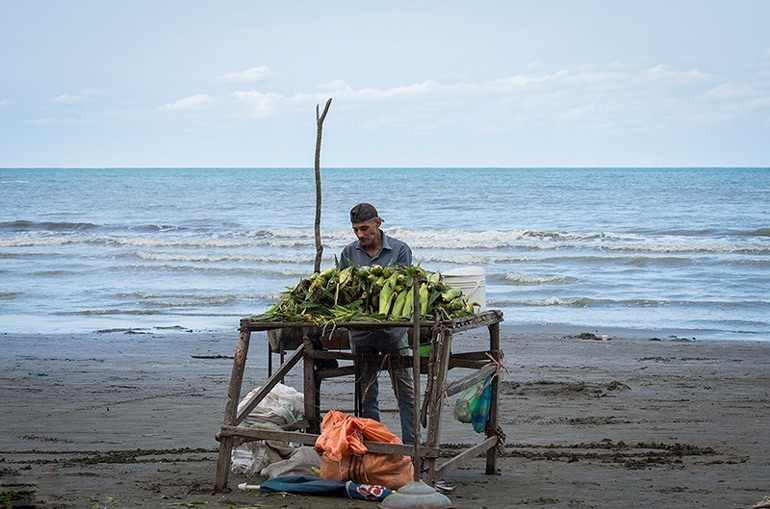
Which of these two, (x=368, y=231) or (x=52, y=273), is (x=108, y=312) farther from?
(x=368, y=231)

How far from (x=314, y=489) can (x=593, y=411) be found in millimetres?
3533

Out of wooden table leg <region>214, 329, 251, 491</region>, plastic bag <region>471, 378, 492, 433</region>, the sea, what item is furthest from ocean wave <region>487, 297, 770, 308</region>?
wooden table leg <region>214, 329, 251, 491</region>

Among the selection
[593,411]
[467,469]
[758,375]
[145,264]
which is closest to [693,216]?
[145,264]

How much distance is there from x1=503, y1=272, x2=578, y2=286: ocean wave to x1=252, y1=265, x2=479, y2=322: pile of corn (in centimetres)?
1362

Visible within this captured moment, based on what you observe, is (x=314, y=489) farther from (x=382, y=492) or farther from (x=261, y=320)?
(x=261, y=320)

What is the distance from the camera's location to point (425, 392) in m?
5.59

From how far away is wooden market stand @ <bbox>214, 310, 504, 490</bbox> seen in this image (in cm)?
520

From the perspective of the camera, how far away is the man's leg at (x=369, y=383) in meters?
6.11

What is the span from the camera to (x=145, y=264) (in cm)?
2352

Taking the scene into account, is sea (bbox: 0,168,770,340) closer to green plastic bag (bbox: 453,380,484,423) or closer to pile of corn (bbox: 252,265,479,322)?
green plastic bag (bbox: 453,380,484,423)

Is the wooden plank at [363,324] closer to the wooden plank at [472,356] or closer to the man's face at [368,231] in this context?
the wooden plank at [472,356]

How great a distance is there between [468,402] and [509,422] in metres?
1.84

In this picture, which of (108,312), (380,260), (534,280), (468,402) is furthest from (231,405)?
(534,280)

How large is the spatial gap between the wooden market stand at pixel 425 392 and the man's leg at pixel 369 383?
7 centimetres
